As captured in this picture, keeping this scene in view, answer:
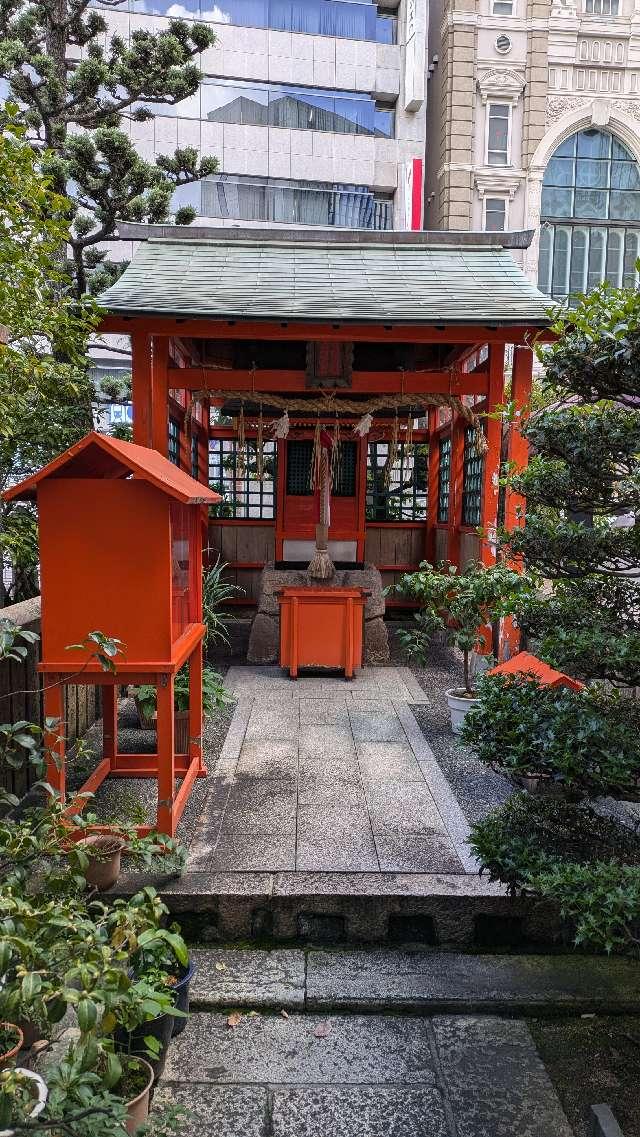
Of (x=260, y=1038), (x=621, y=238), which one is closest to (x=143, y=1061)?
(x=260, y=1038)

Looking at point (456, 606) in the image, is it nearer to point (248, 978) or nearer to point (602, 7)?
point (248, 978)

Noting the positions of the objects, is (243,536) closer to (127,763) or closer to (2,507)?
(2,507)

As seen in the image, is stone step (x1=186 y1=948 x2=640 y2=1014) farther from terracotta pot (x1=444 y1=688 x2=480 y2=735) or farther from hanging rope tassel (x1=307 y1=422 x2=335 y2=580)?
hanging rope tassel (x1=307 y1=422 x2=335 y2=580)

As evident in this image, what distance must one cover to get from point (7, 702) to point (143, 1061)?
9.23 ft

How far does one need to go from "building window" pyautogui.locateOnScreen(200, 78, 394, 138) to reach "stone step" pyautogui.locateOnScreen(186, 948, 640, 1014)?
23.7 m

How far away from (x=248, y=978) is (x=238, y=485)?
31.1 feet

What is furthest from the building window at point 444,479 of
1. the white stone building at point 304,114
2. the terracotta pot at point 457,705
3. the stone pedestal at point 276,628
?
the white stone building at point 304,114

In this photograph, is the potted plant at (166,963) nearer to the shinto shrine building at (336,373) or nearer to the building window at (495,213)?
the shinto shrine building at (336,373)

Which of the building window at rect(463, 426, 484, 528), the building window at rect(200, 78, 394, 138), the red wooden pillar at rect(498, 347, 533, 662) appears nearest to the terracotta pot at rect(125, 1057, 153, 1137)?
the red wooden pillar at rect(498, 347, 533, 662)

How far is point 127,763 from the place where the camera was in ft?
17.9

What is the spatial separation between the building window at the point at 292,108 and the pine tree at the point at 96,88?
12842 mm

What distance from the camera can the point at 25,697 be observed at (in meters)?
5.11

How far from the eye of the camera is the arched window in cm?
2158

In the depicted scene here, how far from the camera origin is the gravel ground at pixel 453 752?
201 inches
